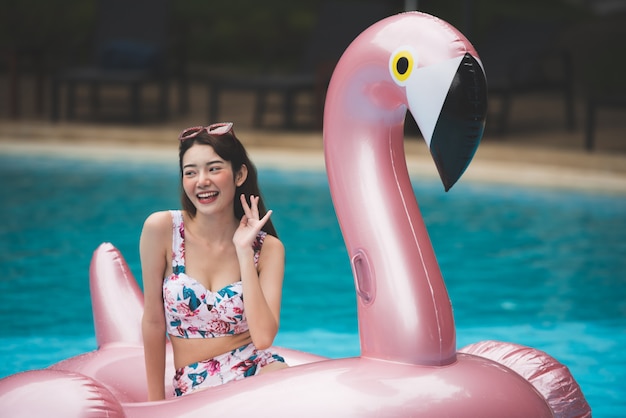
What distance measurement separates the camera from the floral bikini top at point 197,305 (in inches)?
112

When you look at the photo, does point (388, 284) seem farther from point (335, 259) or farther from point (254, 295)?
point (335, 259)

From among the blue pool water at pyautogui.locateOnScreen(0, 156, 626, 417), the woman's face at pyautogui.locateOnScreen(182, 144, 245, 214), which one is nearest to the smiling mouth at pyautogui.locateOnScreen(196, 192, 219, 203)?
the woman's face at pyautogui.locateOnScreen(182, 144, 245, 214)

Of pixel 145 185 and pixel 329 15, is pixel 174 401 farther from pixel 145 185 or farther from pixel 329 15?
pixel 329 15

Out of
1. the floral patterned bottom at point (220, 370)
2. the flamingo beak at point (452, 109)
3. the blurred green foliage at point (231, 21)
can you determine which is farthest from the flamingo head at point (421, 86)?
the blurred green foliage at point (231, 21)

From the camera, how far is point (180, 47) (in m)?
12.2

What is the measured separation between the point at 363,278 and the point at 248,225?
1.09ft

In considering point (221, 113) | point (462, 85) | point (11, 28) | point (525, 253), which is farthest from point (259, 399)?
point (11, 28)

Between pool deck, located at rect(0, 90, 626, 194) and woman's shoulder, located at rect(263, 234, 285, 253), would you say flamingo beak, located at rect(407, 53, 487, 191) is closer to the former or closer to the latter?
woman's shoulder, located at rect(263, 234, 285, 253)

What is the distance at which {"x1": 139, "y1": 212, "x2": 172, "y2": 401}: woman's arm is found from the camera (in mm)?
2875

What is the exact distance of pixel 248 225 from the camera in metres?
2.82

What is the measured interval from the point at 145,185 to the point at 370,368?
20.0 feet

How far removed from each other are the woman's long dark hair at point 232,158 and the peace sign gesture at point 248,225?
5 centimetres

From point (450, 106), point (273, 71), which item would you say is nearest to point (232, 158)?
point (450, 106)

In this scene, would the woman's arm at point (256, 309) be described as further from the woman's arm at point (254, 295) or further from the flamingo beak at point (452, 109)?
the flamingo beak at point (452, 109)
